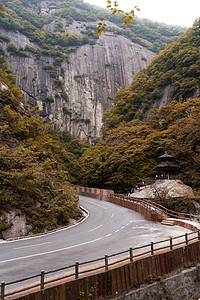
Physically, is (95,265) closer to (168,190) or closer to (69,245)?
(69,245)

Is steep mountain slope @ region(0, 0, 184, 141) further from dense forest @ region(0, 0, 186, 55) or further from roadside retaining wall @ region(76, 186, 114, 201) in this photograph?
roadside retaining wall @ region(76, 186, 114, 201)

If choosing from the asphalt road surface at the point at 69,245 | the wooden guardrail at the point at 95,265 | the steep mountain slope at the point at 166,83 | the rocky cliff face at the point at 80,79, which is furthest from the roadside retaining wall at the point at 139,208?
the rocky cliff face at the point at 80,79

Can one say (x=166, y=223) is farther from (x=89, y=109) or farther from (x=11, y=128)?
(x=89, y=109)

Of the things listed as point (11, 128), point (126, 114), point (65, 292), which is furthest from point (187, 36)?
point (65, 292)

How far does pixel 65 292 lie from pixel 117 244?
5.78m

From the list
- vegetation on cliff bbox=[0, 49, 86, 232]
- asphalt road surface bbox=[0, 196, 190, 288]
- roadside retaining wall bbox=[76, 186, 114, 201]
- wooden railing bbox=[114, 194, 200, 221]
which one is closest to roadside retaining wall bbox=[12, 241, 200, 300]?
A: asphalt road surface bbox=[0, 196, 190, 288]

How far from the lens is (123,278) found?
8.53 m

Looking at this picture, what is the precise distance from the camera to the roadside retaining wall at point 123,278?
6.89 metres

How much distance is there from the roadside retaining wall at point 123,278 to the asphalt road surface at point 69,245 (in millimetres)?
1694

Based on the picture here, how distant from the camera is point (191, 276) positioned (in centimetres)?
1105

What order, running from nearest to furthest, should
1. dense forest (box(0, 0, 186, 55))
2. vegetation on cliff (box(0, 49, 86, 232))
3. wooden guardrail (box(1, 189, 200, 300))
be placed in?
wooden guardrail (box(1, 189, 200, 300)) < vegetation on cliff (box(0, 49, 86, 232)) < dense forest (box(0, 0, 186, 55))

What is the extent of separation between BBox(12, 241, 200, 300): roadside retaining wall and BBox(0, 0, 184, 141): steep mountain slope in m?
62.0

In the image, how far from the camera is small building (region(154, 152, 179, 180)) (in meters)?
31.9

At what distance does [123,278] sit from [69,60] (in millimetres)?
81805
